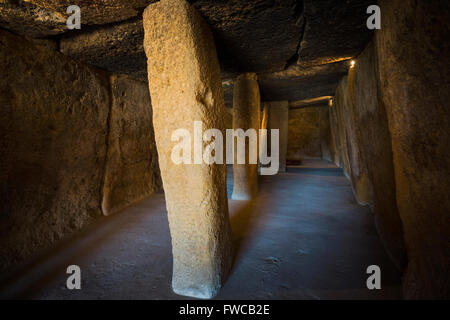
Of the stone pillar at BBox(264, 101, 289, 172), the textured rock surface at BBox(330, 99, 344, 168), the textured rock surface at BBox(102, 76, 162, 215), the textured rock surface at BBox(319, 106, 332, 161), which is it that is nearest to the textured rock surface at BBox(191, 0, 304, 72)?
the textured rock surface at BBox(102, 76, 162, 215)

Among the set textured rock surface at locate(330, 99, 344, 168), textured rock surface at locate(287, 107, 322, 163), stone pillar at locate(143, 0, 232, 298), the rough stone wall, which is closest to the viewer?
stone pillar at locate(143, 0, 232, 298)

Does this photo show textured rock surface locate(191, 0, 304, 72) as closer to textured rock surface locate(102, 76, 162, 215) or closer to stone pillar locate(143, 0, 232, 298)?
stone pillar locate(143, 0, 232, 298)

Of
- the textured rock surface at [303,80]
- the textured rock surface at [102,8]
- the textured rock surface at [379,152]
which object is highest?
the textured rock surface at [303,80]

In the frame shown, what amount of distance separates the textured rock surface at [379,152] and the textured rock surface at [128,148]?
351 cm

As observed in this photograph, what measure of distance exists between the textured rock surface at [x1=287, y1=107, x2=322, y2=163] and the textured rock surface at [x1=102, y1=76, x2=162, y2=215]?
821 cm

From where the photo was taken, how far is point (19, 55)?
1979 millimetres

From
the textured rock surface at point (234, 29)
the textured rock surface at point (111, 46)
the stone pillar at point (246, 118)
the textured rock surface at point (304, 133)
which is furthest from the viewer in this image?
the textured rock surface at point (304, 133)

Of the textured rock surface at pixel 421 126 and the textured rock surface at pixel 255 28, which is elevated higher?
the textured rock surface at pixel 255 28

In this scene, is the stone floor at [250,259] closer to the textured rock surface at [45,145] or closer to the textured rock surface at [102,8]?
the textured rock surface at [45,145]

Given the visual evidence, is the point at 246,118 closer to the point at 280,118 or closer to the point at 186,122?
the point at 186,122

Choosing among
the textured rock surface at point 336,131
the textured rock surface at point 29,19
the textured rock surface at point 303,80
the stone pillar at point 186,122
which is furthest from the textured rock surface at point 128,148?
the textured rock surface at point 336,131

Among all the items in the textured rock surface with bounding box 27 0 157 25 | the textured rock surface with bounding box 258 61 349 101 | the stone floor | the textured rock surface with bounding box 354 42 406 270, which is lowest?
the stone floor

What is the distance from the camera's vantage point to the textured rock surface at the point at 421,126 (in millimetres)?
942

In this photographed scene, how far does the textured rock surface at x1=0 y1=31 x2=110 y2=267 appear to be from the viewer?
1.96m
